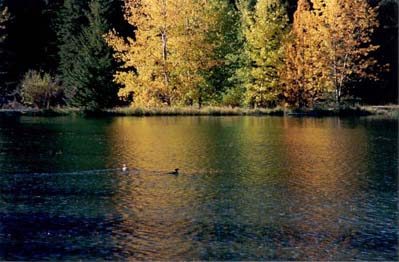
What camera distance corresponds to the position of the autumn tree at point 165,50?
58094mm

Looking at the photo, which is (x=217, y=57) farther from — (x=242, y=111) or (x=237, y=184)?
(x=237, y=184)

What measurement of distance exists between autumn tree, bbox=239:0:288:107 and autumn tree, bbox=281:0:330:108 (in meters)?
0.81

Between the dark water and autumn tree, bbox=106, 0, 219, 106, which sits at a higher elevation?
autumn tree, bbox=106, 0, 219, 106

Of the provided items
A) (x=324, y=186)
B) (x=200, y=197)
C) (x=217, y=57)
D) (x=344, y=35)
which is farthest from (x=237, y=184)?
(x=217, y=57)

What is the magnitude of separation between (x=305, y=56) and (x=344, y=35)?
154 inches

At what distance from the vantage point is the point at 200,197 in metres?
21.7

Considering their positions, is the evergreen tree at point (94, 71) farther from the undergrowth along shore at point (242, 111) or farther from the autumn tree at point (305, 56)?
the autumn tree at point (305, 56)

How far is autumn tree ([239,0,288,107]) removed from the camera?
59.0 metres

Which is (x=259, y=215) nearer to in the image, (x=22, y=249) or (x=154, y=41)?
(x=22, y=249)

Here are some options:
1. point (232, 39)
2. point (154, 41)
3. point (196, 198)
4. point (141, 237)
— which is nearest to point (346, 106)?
point (232, 39)

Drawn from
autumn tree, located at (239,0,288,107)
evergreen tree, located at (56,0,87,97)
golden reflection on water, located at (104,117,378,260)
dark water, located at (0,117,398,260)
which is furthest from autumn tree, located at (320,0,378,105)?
evergreen tree, located at (56,0,87,97)

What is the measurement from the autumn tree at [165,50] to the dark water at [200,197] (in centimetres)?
1855

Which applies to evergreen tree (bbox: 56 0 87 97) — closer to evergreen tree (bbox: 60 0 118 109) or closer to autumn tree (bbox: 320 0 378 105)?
evergreen tree (bbox: 60 0 118 109)

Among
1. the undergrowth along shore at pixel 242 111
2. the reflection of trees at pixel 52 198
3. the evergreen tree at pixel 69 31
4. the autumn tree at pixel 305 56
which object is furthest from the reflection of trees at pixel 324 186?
the evergreen tree at pixel 69 31
